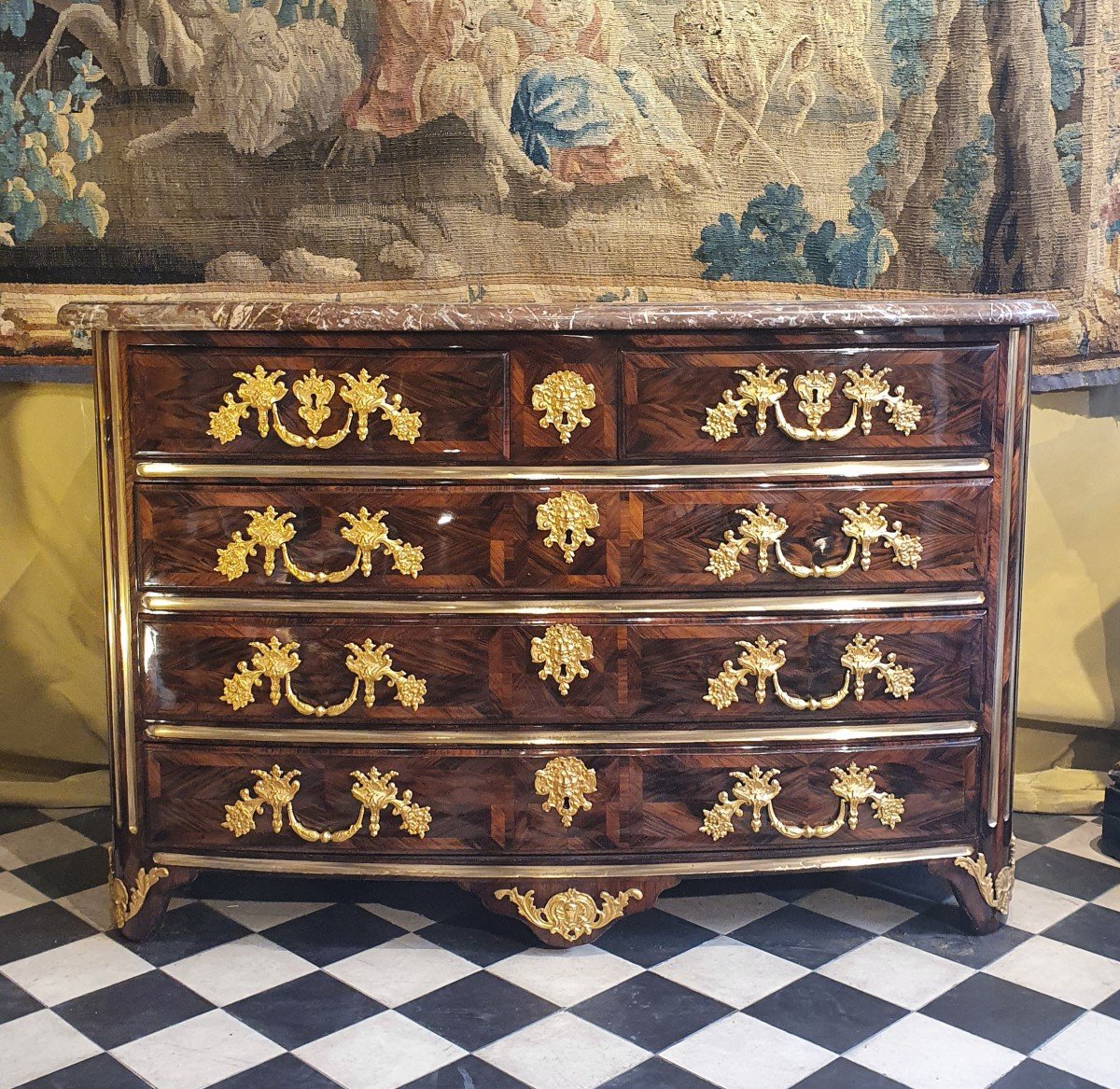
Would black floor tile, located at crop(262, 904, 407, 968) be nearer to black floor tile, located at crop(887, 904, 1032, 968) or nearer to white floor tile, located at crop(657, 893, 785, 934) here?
white floor tile, located at crop(657, 893, 785, 934)

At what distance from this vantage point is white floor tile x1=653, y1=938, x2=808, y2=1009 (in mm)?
2572

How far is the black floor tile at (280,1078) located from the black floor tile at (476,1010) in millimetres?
253

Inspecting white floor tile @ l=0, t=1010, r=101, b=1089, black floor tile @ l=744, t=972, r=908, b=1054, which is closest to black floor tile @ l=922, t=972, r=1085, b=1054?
black floor tile @ l=744, t=972, r=908, b=1054

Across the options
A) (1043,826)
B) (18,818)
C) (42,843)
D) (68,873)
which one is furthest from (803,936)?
(18,818)

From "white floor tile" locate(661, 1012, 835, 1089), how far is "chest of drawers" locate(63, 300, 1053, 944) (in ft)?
1.17

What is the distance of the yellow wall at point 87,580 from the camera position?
3598mm

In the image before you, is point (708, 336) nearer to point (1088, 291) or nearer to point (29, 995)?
point (1088, 291)

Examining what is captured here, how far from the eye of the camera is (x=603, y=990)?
8.46ft

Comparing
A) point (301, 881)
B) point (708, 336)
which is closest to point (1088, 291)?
point (708, 336)

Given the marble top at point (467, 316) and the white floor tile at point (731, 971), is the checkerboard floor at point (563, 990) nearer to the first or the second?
the white floor tile at point (731, 971)

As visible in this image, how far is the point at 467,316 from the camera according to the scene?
246 cm

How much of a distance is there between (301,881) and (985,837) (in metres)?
1.64

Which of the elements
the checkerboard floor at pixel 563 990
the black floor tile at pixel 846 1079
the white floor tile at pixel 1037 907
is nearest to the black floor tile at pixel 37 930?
the checkerboard floor at pixel 563 990

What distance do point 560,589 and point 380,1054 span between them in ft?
3.18
